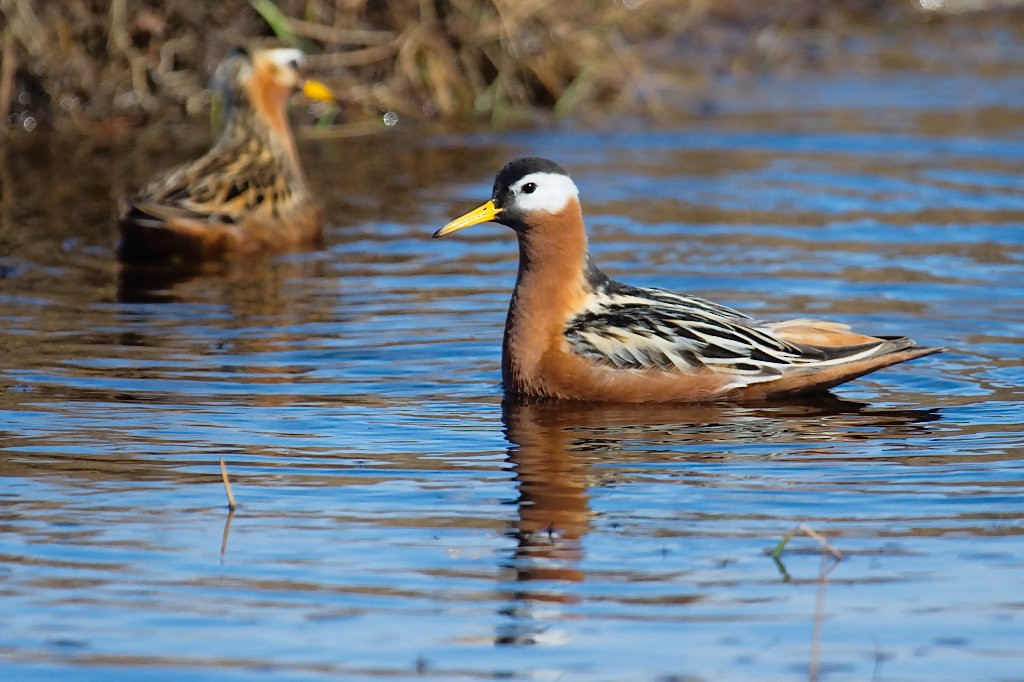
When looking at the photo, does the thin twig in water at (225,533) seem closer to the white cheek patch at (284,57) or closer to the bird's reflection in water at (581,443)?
the bird's reflection in water at (581,443)

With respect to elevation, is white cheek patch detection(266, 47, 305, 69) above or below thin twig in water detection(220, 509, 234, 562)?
above

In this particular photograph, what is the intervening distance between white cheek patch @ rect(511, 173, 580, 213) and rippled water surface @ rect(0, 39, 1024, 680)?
993 mm

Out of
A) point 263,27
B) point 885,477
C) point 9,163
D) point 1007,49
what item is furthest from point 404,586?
point 1007,49

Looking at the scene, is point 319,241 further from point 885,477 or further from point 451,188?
point 885,477

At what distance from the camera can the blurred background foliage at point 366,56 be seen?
16.8 meters

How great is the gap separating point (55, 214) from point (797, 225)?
575 cm

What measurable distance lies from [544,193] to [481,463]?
205 centimetres

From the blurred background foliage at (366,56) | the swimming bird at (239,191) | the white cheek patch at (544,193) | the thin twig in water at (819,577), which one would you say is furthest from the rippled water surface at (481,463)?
the blurred background foliage at (366,56)

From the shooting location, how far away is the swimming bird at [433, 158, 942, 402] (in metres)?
9.40

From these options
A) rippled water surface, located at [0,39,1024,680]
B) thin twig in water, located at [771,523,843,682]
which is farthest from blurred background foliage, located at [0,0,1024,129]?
thin twig in water, located at [771,523,843,682]

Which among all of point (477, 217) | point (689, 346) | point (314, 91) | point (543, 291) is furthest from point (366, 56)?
point (689, 346)

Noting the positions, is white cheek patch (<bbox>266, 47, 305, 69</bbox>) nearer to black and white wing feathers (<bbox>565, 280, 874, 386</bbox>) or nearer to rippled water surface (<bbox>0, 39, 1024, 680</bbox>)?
rippled water surface (<bbox>0, 39, 1024, 680</bbox>)

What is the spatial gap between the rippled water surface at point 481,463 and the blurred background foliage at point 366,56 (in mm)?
2001

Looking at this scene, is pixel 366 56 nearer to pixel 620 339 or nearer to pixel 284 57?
pixel 284 57
